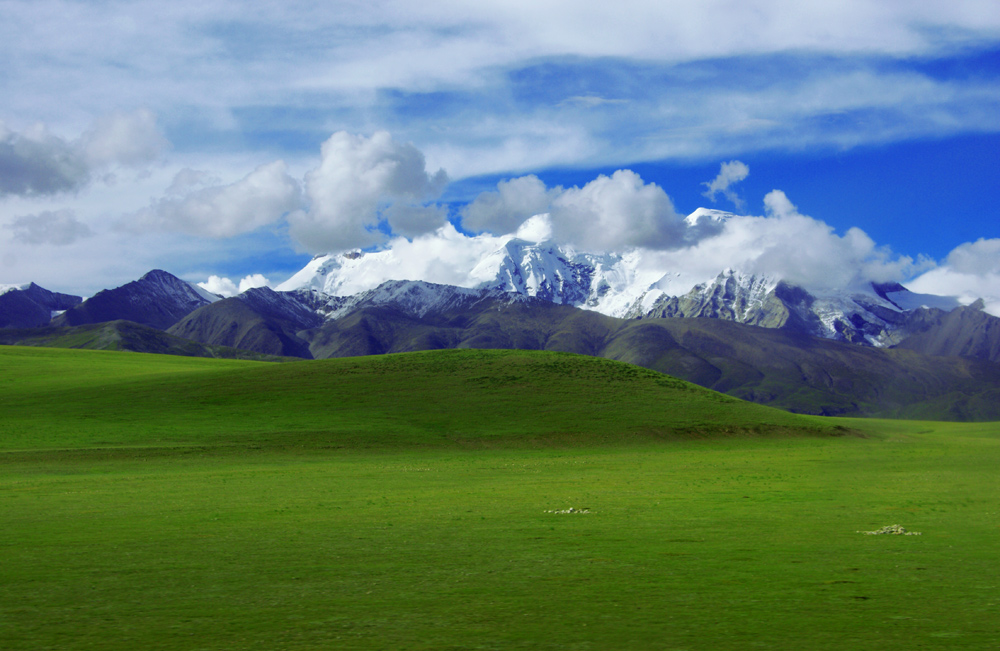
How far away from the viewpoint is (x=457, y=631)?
46.0 feet

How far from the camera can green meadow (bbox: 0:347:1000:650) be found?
46.9 ft

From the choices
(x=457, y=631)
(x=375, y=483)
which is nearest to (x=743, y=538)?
(x=457, y=631)

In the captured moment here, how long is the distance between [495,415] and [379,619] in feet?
240

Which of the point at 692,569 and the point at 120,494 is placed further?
the point at 120,494

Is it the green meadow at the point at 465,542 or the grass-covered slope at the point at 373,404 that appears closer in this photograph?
the green meadow at the point at 465,542

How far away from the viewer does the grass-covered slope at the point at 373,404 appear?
2864 inches

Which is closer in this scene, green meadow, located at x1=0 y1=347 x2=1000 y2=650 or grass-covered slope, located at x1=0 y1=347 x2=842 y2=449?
green meadow, located at x1=0 y1=347 x2=1000 y2=650

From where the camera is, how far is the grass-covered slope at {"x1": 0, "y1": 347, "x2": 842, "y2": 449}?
239 feet

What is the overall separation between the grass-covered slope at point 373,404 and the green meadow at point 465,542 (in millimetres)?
915

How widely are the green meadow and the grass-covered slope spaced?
36.0 inches

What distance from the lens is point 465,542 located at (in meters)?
24.1

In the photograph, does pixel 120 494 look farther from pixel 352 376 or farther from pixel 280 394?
pixel 352 376

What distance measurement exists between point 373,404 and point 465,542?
67207 mm

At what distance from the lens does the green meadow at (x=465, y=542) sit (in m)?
14.3
